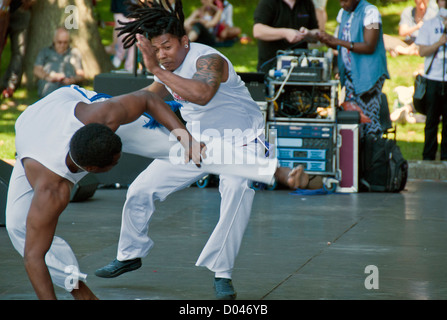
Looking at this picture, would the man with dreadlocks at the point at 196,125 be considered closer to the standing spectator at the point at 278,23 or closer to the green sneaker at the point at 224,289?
the green sneaker at the point at 224,289

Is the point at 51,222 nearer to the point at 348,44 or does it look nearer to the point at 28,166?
the point at 28,166

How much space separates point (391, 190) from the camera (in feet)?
30.2

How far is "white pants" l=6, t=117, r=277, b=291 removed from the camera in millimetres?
4387

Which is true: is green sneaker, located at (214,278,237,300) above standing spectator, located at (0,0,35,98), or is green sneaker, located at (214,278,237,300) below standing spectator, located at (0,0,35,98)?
below

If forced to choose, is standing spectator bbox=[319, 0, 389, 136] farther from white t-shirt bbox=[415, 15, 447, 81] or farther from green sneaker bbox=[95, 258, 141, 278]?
green sneaker bbox=[95, 258, 141, 278]

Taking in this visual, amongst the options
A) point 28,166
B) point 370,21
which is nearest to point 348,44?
point 370,21

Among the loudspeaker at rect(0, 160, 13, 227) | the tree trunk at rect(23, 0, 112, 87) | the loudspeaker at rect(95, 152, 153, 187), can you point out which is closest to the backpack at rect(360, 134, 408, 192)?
the loudspeaker at rect(95, 152, 153, 187)

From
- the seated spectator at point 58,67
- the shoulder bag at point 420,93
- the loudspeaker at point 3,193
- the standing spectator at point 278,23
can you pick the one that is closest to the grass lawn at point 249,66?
the shoulder bag at point 420,93

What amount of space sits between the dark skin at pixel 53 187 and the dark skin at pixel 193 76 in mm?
170

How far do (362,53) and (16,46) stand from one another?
749 cm

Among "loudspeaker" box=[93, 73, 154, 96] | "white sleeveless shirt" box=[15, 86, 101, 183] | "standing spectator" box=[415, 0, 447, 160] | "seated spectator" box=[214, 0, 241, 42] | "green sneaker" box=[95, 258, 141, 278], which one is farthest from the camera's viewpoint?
"seated spectator" box=[214, 0, 241, 42]

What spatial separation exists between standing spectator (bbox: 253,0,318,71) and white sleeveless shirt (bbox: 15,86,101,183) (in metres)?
5.40

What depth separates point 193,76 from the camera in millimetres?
4828
